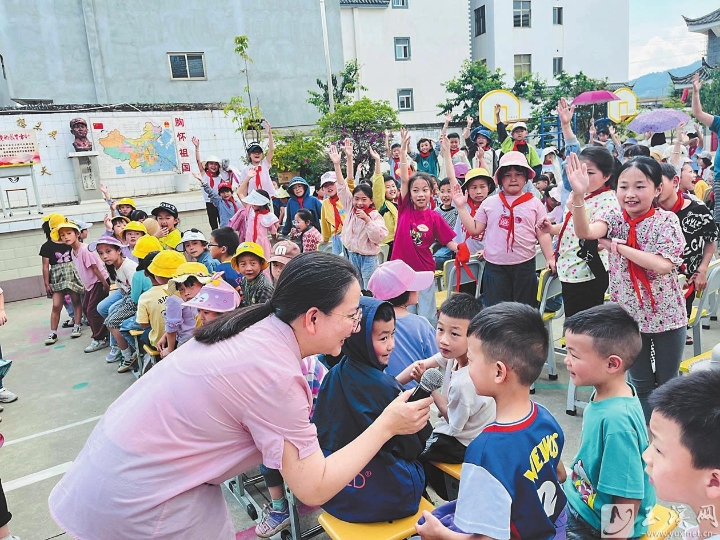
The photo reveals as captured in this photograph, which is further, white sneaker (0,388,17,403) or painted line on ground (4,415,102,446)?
white sneaker (0,388,17,403)

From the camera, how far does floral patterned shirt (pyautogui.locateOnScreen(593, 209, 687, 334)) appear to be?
8.75 feet

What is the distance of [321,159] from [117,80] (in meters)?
7.47

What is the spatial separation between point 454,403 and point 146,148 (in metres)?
12.7

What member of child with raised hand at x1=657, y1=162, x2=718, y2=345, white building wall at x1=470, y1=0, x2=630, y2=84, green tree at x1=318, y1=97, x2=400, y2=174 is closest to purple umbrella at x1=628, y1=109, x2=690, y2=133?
Answer: green tree at x1=318, y1=97, x2=400, y2=174

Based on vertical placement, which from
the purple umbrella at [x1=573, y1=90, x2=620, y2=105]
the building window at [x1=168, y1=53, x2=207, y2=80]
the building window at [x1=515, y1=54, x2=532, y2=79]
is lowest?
the purple umbrella at [x1=573, y1=90, x2=620, y2=105]

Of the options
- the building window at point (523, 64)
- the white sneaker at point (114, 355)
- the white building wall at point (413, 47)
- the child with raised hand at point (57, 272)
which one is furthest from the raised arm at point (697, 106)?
the building window at point (523, 64)

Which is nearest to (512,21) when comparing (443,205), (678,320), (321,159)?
(321,159)

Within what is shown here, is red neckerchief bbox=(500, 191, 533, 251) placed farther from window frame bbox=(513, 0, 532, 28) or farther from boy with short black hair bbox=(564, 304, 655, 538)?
window frame bbox=(513, 0, 532, 28)

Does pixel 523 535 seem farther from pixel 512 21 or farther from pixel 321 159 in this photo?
pixel 512 21

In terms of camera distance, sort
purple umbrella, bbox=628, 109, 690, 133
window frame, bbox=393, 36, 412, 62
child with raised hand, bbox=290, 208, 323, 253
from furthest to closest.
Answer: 1. window frame, bbox=393, 36, 412, 62
2. purple umbrella, bbox=628, 109, 690, 133
3. child with raised hand, bbox=290, 208, 323, 253

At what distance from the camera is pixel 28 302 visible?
27.9 feet

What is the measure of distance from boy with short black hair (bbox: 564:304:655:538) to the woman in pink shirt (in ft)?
2.48

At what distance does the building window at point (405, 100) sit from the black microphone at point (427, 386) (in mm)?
24353

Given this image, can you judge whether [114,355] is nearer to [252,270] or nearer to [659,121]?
[252,270]
